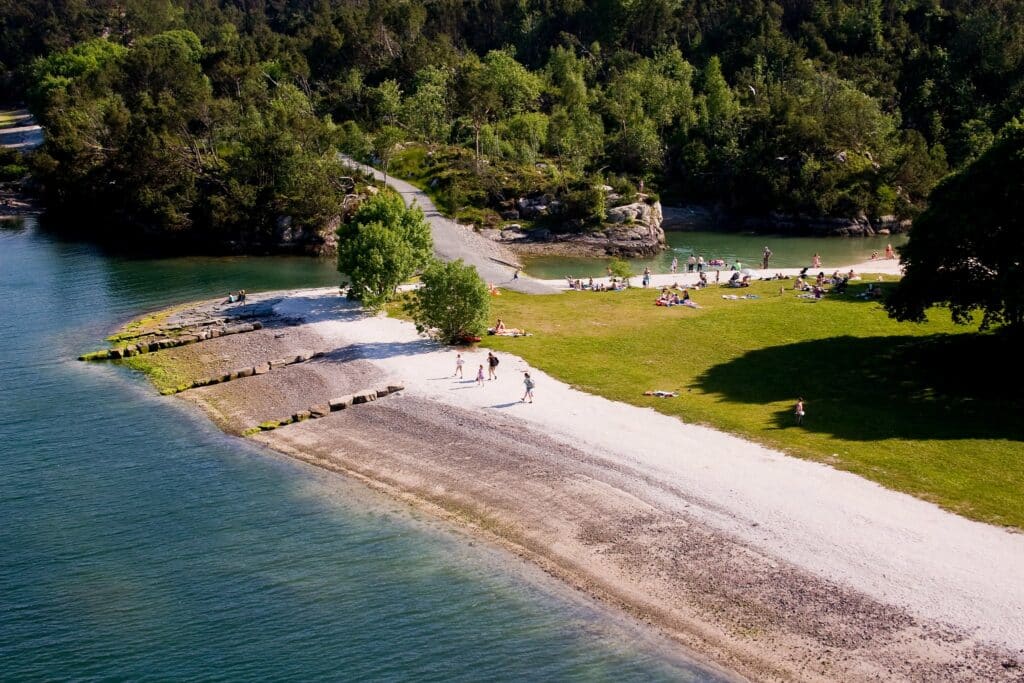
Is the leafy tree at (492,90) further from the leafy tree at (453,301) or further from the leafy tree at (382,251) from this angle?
the leafy tree at (453,301)

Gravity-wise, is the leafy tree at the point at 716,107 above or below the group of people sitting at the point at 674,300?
above

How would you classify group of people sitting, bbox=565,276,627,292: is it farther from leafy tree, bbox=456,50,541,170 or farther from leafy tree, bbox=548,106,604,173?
leafy tree, bbox=456,50,541,170

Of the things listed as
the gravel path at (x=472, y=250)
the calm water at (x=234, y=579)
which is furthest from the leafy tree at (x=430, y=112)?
the calm water at (x=234, y=579)

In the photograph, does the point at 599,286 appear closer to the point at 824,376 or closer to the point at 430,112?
the point at 824,376

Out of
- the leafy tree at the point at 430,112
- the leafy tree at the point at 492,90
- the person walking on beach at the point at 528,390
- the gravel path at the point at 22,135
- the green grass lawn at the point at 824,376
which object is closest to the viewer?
the green grass lawn at the point at 824,376

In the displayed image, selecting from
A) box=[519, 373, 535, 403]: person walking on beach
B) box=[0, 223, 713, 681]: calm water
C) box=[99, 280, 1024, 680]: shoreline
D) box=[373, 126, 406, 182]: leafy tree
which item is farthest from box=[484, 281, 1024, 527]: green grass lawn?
box=[373, 126, 406, 182]: leafy tree

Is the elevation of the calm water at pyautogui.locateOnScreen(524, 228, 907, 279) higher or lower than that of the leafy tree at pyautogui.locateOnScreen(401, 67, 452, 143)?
lower
